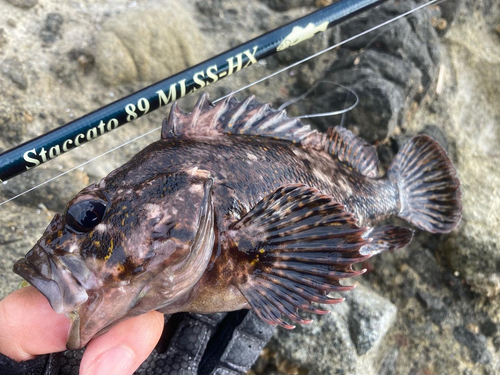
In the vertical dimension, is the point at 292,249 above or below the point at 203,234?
below

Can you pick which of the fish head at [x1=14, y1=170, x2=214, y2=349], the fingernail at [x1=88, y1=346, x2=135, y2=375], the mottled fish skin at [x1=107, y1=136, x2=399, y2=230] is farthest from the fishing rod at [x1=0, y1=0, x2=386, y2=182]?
the fingernail at [x1=88, y1=346, x2=135, y2=375]

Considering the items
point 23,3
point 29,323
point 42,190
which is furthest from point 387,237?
point 23,3

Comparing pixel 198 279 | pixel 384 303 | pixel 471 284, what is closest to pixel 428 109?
pixel 471 284

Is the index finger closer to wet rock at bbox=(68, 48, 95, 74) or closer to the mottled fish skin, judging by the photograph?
the mottled fish skin

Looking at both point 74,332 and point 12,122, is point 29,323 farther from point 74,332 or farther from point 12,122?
point 12,122

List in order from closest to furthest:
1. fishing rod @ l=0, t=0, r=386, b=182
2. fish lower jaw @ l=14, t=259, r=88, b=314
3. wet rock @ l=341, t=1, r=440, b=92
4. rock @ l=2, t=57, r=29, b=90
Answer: fish lower jaw @ l=14, t=259, r=88, b=314 → fishing rod @ l=0, t=0, r=386, b=182 → rock @ l=2, t=57, r=29, b=90 → wet rock @ l=341, t=1, r=440, b=92
